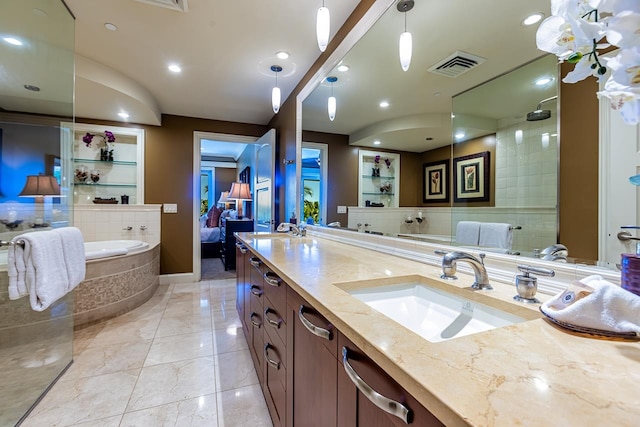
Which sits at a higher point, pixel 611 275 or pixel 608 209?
pixel 608 209

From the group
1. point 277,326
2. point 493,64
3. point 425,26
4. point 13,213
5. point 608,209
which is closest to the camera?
point 608,209

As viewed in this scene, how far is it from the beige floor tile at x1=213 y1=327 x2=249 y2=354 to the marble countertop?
179 centimetres

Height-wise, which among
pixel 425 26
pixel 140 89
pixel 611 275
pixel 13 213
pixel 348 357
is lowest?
pixel 348 357

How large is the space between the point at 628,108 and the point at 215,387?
2.13 metres

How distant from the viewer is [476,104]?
1190 mm

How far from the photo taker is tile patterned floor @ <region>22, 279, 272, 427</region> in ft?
4.87

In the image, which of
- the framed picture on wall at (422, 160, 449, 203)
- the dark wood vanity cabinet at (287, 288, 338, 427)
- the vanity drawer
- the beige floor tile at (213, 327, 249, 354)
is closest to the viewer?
the dark wood vanity cabinet at (287, 288, 338, 427)

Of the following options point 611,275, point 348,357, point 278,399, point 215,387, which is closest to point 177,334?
point 215,387

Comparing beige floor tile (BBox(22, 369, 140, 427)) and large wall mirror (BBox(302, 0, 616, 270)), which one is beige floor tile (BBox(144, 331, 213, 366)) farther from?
Result: large wall mirror (BBox(302, 0, 616, 270))

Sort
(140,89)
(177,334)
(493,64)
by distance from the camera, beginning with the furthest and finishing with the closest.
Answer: (140,89), (177,334), (493,64)

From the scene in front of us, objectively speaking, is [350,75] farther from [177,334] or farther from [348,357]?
[177,334]

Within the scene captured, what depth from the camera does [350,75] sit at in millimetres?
2121

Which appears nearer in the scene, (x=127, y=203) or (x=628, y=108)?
(x=628, y=108)

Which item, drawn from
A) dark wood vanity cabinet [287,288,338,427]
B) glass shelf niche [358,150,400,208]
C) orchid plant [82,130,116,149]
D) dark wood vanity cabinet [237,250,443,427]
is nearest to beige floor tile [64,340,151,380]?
dark wood vanity cabinet [237,250,443,427]
